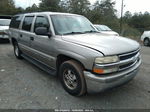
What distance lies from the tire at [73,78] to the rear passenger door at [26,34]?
1.92 meters

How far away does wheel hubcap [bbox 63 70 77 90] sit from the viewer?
3.18 metres

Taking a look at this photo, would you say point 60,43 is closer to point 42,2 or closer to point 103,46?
point 103,46

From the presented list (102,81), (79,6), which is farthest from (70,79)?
(79,6)

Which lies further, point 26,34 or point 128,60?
point 26,34

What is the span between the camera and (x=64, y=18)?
3.99 metres

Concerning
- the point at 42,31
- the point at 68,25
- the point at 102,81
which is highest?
the point at 68,25

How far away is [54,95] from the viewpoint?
3.30 meters

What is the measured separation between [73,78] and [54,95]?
60 centimetres

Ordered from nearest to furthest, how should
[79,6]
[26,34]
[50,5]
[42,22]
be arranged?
[42,22]
[26,34]
[79,6]
[50,5]

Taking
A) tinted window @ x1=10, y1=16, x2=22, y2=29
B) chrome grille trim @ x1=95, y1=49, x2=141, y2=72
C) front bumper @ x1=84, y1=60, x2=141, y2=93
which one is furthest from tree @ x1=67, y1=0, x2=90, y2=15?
front bumper @ x1=84, y1=60, x2=141, y2=93

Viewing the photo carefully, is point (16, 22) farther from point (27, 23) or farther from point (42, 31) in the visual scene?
point (42, 31)

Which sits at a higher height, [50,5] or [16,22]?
[50,5]

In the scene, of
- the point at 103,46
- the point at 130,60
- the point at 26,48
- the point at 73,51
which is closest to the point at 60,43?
the point at 73,51

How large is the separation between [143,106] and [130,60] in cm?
96
